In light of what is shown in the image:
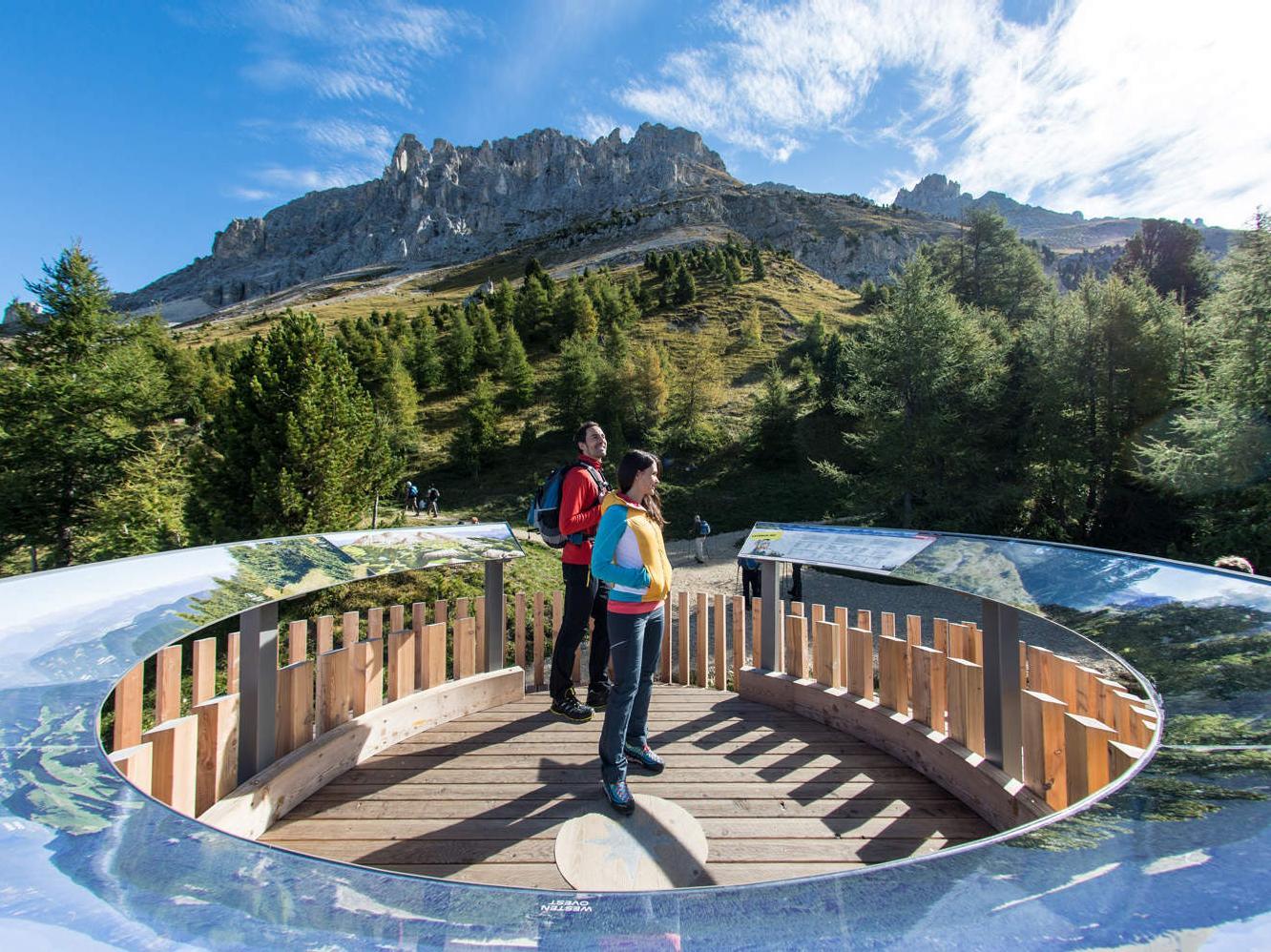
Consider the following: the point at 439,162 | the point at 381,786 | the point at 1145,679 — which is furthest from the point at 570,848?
the point at 439,162

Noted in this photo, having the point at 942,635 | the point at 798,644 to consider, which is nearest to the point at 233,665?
the point at 798,644

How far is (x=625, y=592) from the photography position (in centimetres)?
290

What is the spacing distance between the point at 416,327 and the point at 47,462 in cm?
3150

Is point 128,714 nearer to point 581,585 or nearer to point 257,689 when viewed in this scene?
point 257,689

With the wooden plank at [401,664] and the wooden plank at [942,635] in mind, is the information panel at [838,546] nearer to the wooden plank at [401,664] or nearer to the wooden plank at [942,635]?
the wooden plank at [942,635]

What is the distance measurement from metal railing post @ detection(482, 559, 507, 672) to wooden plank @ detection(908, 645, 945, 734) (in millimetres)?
2742

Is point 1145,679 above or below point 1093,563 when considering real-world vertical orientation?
below

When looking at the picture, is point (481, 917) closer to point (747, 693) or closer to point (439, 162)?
point (747, 693)

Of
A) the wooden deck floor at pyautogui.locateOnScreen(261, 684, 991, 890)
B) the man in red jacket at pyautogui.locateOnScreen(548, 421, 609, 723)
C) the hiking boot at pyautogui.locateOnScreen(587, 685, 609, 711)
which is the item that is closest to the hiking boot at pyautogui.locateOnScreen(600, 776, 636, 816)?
the wooden deck floor at pyautogui.locateOnScreen(261, 684, 991, 890)

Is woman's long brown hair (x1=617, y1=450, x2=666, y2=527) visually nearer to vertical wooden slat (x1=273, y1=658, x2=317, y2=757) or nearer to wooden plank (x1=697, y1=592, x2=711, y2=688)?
wooden plank (x1=697, y1=592, x2=711, y2=688)

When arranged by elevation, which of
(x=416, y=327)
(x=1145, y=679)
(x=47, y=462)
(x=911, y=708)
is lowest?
(x=911, y=708)

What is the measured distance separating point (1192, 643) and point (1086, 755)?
23.3 inches

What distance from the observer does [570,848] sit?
2.58 metres

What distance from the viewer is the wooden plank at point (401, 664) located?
12.2 feet
